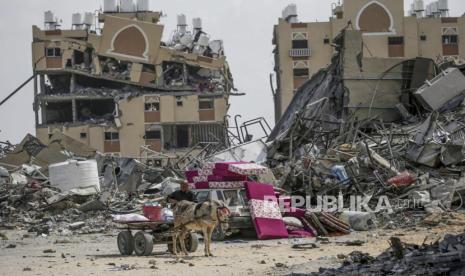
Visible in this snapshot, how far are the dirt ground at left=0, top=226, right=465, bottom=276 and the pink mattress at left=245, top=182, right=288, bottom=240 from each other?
1.53 feet

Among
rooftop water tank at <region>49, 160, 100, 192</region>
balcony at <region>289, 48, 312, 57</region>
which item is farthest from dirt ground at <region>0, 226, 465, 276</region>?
balcony at <region>289, 48, 312, 57</region>

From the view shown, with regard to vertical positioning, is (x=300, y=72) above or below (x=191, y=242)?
above

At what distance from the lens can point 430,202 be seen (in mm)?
22609

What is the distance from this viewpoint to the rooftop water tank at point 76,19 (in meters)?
69.0

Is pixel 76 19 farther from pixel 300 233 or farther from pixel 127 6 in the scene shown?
pixel 300 233

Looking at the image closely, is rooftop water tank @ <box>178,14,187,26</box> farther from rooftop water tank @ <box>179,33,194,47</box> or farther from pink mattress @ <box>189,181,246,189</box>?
pink mattress @ <box>189,181,246,189</box>

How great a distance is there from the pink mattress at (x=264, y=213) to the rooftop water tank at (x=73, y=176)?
14.0m

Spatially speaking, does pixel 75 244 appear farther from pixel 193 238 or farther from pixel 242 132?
pixel 242 132

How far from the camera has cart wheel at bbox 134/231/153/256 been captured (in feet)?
53.8

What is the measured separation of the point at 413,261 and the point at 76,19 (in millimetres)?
60735

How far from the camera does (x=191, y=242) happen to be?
1681 centimetres

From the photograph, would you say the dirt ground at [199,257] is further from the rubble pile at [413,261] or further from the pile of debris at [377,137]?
the pile of debris at [377,137]

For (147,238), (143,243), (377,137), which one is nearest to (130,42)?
(377,137)

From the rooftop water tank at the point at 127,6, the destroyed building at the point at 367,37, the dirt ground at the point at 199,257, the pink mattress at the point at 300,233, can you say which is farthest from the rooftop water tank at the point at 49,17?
the pink mattress at the point at 300,233
